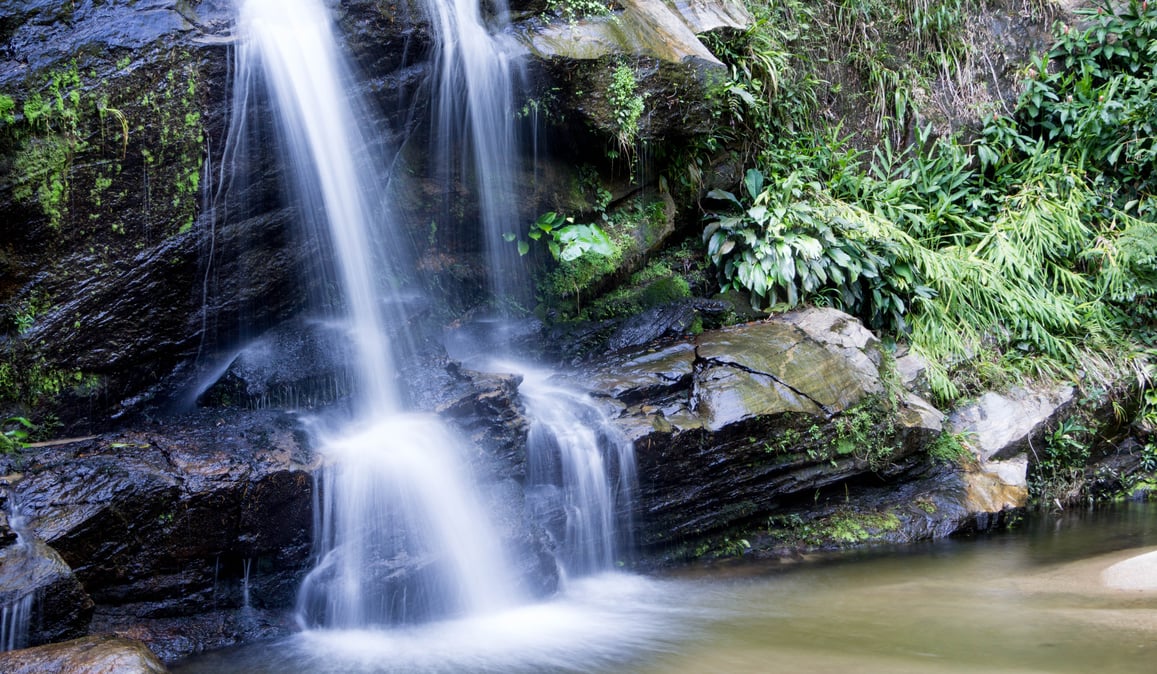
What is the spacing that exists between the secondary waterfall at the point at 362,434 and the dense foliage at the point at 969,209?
10.9ft

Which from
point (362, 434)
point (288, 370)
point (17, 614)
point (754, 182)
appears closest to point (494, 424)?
point (362, 434)

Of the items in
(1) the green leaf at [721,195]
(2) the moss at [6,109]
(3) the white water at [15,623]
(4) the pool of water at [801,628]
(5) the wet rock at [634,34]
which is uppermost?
(5) the wet rock at [634,34]

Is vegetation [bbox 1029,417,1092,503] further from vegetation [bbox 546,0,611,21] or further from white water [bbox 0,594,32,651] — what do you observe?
white water [bbox 0,594,32,651]

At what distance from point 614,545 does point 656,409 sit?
1.04 metres

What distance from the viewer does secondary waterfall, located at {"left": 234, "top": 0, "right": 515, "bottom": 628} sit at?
15.9 ft

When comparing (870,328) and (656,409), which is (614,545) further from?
(870,328)

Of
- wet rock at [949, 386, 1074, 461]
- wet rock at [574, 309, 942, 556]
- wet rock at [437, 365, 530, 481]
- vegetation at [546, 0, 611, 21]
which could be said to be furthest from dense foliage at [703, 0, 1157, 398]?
wet rock at [437, 365, 530, 481]

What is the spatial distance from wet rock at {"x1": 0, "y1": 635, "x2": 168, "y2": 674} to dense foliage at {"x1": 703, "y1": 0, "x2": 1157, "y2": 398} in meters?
5.53

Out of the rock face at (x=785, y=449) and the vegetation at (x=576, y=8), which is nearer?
the rock face at (x=785, y=449)

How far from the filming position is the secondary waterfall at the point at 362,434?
483 cm

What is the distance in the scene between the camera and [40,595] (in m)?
3.85

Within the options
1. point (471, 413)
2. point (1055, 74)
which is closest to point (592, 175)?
point (471, 413)

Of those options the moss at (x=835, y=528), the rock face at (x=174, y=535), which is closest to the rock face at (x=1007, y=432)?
the moss at (x=835, y=528)

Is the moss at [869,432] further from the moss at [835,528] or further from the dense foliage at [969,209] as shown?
the dense foliage at [969,209]
